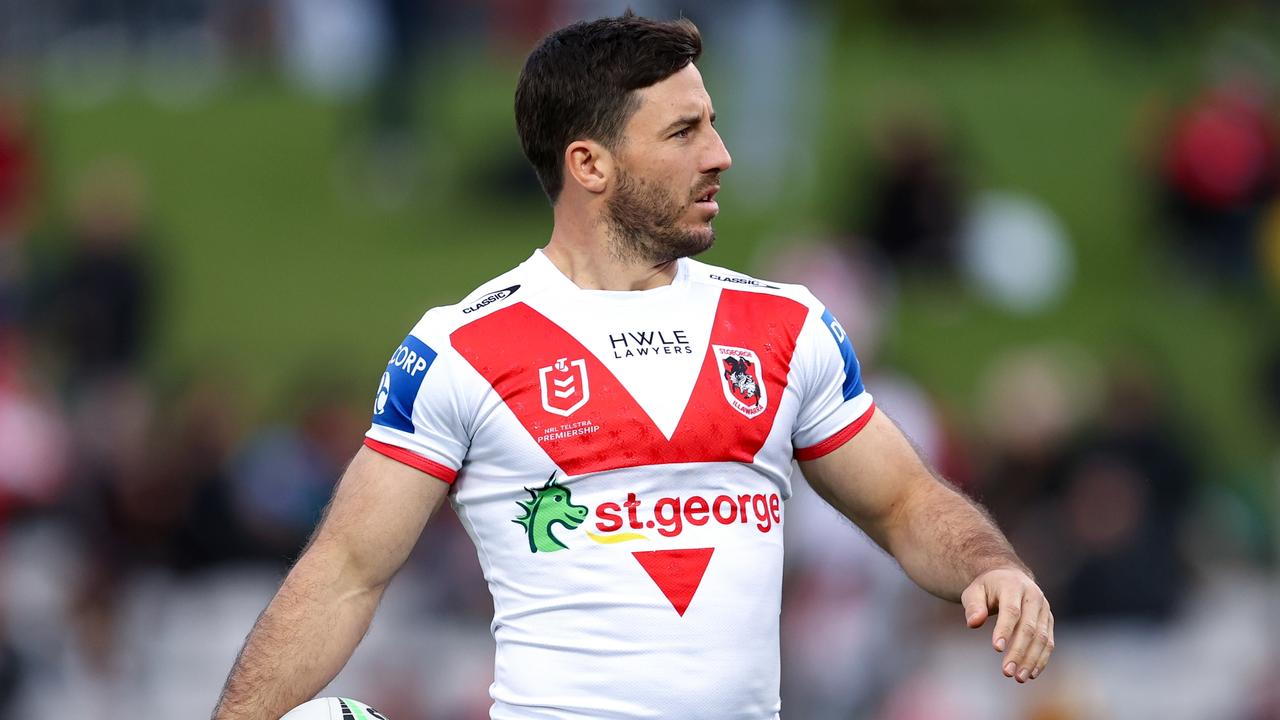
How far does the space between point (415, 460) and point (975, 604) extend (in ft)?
4.21

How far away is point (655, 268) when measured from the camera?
15.5 ft

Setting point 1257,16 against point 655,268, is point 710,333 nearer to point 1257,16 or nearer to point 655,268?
point 655,268

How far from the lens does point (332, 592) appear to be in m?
4.48

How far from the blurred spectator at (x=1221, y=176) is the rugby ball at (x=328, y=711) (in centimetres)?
1249

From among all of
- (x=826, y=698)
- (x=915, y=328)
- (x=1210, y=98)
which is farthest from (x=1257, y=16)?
(x=826, y=698)

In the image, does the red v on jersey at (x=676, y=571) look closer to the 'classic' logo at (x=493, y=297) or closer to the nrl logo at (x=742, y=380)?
the nrl logo at (x=742, y=380)

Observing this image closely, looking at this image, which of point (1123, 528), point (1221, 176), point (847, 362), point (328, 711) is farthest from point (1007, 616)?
point (1221, 176)

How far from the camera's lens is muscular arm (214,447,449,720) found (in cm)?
443

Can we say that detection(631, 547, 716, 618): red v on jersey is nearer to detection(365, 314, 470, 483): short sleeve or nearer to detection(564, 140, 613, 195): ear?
detection(365, 314, 470, 483): short sleeve

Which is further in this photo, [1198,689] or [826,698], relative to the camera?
[1198,689]

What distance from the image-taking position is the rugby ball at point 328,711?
437cm

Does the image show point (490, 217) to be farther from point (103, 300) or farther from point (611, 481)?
point (611, 481)

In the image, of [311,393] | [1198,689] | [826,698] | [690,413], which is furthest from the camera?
[311,393]

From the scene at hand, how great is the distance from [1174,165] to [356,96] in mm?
8414
